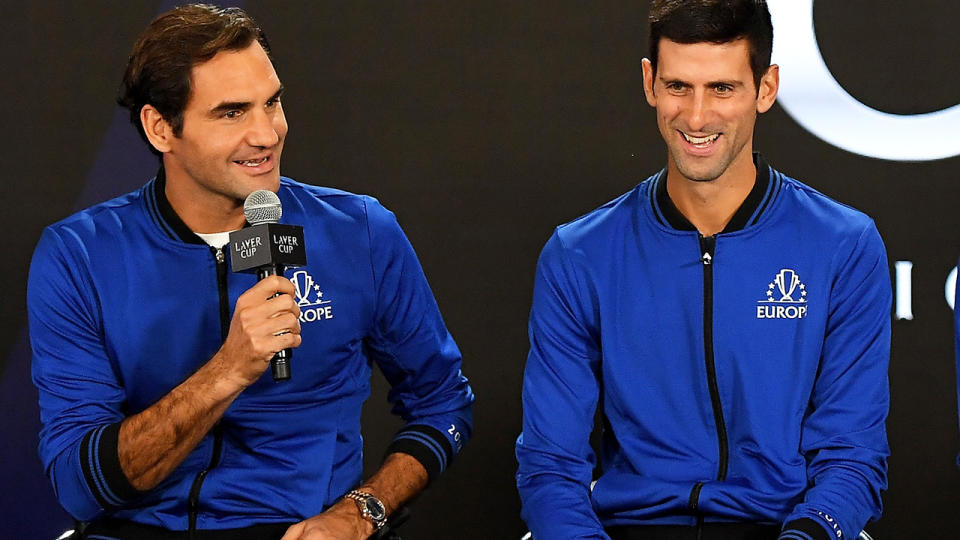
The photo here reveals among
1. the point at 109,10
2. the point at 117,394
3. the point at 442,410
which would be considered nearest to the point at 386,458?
the point at 442,410

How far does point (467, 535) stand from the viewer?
3.32m

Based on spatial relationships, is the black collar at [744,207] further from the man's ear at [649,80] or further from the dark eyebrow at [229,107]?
the dark eyebrow at [229,107]

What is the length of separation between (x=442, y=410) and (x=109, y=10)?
140cm

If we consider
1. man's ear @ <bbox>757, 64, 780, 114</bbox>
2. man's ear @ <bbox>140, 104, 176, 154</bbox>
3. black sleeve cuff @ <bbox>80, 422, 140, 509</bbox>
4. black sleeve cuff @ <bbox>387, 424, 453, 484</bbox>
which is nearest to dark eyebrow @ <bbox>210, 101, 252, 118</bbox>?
man's ear @ <bbox>140, 104, 176, 154</bbox>

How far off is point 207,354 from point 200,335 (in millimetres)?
39

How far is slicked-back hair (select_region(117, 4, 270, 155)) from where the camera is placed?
8.10 ft

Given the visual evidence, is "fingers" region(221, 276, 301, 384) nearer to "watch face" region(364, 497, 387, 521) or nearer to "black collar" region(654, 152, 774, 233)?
"watch face" region(364, 497, 387, 521)

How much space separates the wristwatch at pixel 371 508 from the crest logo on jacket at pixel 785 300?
786 mm

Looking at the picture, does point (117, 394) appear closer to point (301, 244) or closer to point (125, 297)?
point (125, 297)

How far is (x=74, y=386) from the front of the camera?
7.86 feet

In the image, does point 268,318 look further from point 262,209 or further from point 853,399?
point 853,399

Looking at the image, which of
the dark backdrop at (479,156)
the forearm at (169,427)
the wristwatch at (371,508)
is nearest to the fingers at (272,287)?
the forearm at (169,427)

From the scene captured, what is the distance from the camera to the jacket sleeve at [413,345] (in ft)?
8.63

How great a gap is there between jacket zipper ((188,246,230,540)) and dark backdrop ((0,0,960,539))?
79 centimetres
